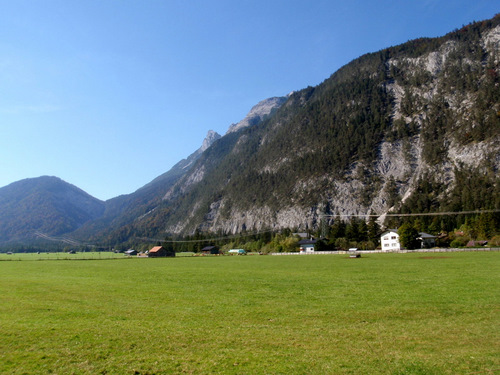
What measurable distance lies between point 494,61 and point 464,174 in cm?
6909

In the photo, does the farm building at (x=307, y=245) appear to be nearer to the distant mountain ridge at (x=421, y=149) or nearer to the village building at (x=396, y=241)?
the distant mountain ridge at (x=421, y=149)

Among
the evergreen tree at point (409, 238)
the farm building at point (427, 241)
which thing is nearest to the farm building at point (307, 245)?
the evergreen tree at point (409, 238)

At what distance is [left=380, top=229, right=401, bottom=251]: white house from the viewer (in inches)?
3972

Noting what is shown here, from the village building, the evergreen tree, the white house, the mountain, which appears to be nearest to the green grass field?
the evergreen tree

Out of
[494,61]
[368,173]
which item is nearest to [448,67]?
[494,61]

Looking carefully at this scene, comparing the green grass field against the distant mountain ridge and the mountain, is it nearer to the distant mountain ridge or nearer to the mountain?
the mountain

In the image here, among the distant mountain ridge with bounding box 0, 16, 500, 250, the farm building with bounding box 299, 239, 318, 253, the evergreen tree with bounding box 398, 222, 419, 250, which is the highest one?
the distant mountain ridge with bounding box 0, 16, 500, 250

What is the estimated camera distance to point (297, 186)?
639ft

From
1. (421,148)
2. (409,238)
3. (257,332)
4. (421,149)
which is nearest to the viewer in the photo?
(257,332)

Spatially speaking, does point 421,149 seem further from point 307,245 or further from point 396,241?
point 307,245

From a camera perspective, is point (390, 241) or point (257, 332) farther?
point (390, 241)

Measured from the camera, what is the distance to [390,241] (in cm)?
10419

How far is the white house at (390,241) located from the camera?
100887 millimetres

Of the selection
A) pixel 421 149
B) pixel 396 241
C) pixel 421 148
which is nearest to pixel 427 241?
pixel 396 241
